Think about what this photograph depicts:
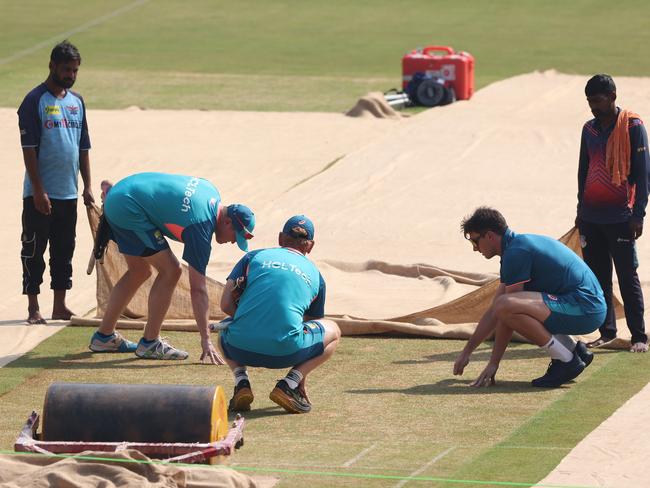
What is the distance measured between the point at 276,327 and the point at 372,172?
809 centimetres

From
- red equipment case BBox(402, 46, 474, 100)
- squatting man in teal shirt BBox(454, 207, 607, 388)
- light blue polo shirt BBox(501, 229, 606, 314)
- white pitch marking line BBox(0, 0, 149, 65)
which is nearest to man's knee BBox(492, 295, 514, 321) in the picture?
squatting man in teal shirt BBox(454, 207, 607, 388)

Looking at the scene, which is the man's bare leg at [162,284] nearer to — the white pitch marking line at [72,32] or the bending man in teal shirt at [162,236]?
the bending man in teal shirt at [162,236]

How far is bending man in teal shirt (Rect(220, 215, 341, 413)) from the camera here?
757 cm

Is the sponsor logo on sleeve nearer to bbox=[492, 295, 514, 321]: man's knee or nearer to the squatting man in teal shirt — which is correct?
the squatting man in teal shirt

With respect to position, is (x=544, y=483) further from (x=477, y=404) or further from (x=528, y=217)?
(x=528, y=217)

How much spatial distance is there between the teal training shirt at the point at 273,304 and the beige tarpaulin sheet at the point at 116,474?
59.1 inches

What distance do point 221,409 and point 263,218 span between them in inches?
260

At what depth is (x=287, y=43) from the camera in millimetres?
27875

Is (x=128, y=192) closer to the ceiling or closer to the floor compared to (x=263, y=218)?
closer to the ceiling

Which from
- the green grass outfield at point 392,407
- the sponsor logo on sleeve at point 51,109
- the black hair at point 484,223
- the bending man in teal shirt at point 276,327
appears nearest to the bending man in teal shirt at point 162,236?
the green grass outfield at point 392,407

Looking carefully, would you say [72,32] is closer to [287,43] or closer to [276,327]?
[287,43]

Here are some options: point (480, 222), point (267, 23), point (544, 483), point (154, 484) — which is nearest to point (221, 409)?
point (154, 484)

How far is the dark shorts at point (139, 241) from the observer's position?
29.2 ft

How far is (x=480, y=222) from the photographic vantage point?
814 cm
